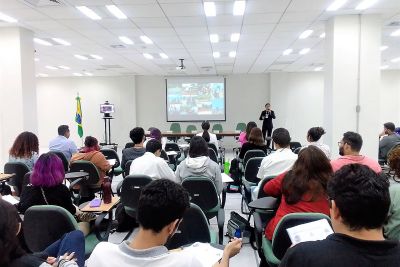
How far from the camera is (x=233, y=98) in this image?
14922 mm

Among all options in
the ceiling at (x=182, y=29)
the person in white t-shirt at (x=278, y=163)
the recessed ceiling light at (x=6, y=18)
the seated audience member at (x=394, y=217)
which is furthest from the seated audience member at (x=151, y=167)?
the recessed ceiling light at (x=6, y=18)

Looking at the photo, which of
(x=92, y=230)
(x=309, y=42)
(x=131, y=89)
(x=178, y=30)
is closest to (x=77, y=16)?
(x=178, y=30)

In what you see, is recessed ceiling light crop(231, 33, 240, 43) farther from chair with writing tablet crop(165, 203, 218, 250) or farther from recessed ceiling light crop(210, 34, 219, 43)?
chair with writing tablet crop(165, 203, 218, 250)

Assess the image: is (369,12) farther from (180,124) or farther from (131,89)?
(131,89)

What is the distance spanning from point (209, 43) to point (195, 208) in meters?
6.80

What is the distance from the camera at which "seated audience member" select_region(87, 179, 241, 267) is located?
4.23 feet

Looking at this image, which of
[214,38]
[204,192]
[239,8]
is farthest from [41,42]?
[204,192]

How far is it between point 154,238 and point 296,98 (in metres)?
14.1

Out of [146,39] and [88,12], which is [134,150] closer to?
[88,12]

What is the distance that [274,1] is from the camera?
5.38 meters

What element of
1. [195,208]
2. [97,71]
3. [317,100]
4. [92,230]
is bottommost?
[92,230]

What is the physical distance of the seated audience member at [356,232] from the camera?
43.9 inches

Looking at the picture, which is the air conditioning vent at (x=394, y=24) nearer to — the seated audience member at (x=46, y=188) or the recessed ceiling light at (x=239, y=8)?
the recessed ceiling light at (x=239, y=8)

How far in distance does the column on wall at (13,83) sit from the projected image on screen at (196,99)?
25.1ft
